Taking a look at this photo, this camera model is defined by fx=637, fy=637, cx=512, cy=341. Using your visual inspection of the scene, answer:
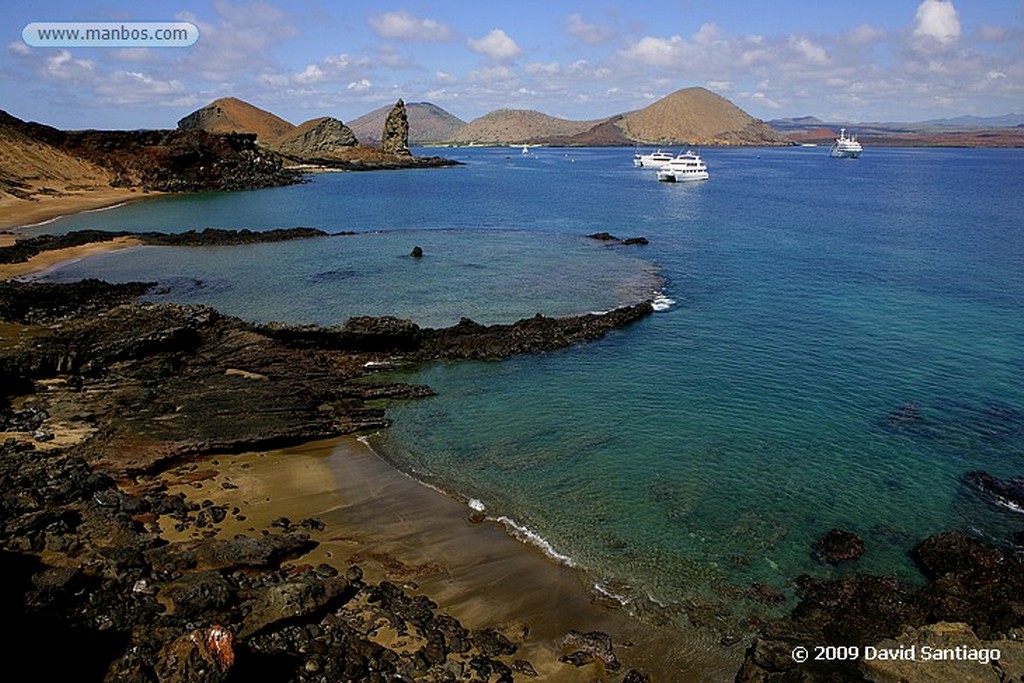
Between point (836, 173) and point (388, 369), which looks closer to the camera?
point (388, 369)

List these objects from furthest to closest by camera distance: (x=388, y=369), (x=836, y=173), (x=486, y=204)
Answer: (x=836, y=173) < (x=486, y=204) < (x=388, y=369)

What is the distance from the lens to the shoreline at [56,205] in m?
64.5

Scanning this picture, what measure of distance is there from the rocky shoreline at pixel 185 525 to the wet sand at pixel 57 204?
4841 cm

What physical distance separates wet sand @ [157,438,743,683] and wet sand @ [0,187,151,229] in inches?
2397

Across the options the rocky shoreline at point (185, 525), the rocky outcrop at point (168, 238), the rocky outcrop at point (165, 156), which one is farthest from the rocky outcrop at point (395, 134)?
the rocky shoreline at point (185, 525)

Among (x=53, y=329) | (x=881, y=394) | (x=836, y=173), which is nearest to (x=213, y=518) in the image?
(x=53, y=329)

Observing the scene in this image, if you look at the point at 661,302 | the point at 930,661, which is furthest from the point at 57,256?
the point at 930,661

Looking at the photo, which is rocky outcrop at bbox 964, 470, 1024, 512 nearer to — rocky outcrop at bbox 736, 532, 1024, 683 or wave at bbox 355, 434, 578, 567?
rocky outcrop at bbox 736, 532, 1024, 683

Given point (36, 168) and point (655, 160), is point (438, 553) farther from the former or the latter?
point (655, 160)

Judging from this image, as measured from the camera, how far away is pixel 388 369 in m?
26.4

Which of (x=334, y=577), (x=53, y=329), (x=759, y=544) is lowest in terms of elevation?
(x=759, y=544)

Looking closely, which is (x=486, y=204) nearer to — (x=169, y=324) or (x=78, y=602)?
(x=169, y=324)

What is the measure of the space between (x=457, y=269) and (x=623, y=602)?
34.9m

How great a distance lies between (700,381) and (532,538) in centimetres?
1227
